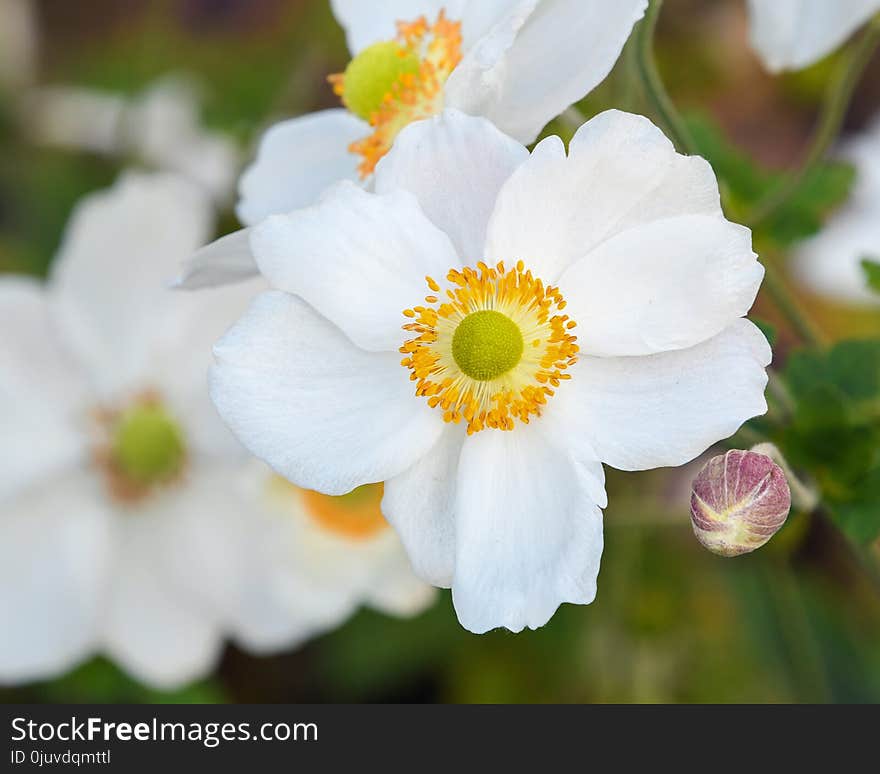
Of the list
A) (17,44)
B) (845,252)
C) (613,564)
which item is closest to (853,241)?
(845,252)

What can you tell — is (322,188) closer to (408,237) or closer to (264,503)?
(408,237)

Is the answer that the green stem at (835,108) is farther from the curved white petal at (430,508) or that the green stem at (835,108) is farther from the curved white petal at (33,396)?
the curved white petal at (33,396)

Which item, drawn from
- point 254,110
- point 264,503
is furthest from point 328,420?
point 254,110

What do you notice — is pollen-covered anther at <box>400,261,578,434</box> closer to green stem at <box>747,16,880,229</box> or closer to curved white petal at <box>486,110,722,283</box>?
curved white petal at <box>486,110,722,283</box>

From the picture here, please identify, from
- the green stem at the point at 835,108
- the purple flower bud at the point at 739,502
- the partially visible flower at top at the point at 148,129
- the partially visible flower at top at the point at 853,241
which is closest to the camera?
the purple flower bud at the point at 739,502

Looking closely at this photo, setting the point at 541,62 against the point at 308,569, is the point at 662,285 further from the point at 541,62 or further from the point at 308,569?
the point at 308,569

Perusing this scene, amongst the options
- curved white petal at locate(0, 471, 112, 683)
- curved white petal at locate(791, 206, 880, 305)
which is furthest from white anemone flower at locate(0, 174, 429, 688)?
curved white petal at locate(791, 206, 880, 305)

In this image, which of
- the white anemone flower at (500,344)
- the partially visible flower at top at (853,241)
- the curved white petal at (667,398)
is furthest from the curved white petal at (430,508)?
the partially visible flower at top at (853,241)
